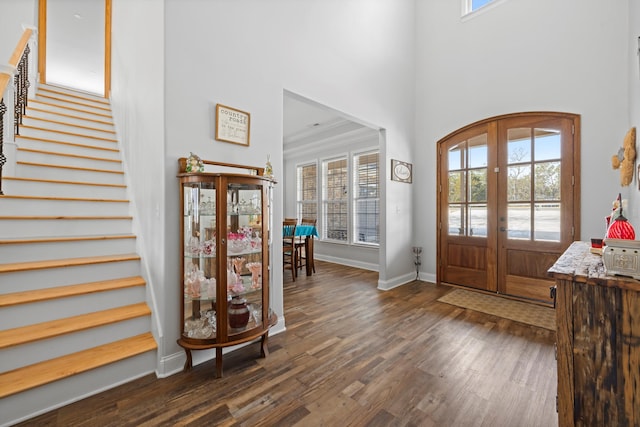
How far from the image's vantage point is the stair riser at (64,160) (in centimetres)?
293

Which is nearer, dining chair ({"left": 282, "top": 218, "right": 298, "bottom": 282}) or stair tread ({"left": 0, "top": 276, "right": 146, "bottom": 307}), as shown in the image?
stair tread ({"left": 0, "top": 276, "right": 146, "bottom": 307})

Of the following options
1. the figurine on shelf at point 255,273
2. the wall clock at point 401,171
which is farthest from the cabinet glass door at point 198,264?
the wall clock at point 401,171

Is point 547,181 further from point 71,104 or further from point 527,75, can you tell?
point 71,104

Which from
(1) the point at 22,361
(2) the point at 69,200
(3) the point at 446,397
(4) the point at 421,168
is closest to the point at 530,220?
(4) the point at 421,168

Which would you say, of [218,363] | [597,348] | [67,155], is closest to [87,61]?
[67,155]

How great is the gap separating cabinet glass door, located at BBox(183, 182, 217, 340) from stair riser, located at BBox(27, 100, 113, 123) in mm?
3444

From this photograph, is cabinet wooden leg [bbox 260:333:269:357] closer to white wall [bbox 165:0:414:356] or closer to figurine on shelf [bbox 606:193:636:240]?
white wall [bbox 165:0:414:356]

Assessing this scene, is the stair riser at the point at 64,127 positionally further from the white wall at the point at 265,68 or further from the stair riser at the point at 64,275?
the white wall at the point at 265,68

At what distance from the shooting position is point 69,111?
13.4 ft

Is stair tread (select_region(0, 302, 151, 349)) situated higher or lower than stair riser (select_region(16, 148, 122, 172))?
lower

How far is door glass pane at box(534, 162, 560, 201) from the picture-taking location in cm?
340

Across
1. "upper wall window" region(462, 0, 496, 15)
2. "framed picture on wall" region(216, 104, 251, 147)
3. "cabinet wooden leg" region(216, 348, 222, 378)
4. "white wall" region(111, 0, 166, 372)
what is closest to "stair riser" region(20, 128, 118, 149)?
"white wall" region(111, 0, 166, 372)

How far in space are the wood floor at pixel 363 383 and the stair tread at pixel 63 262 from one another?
103 centimetres

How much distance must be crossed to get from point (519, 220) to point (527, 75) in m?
1.97
